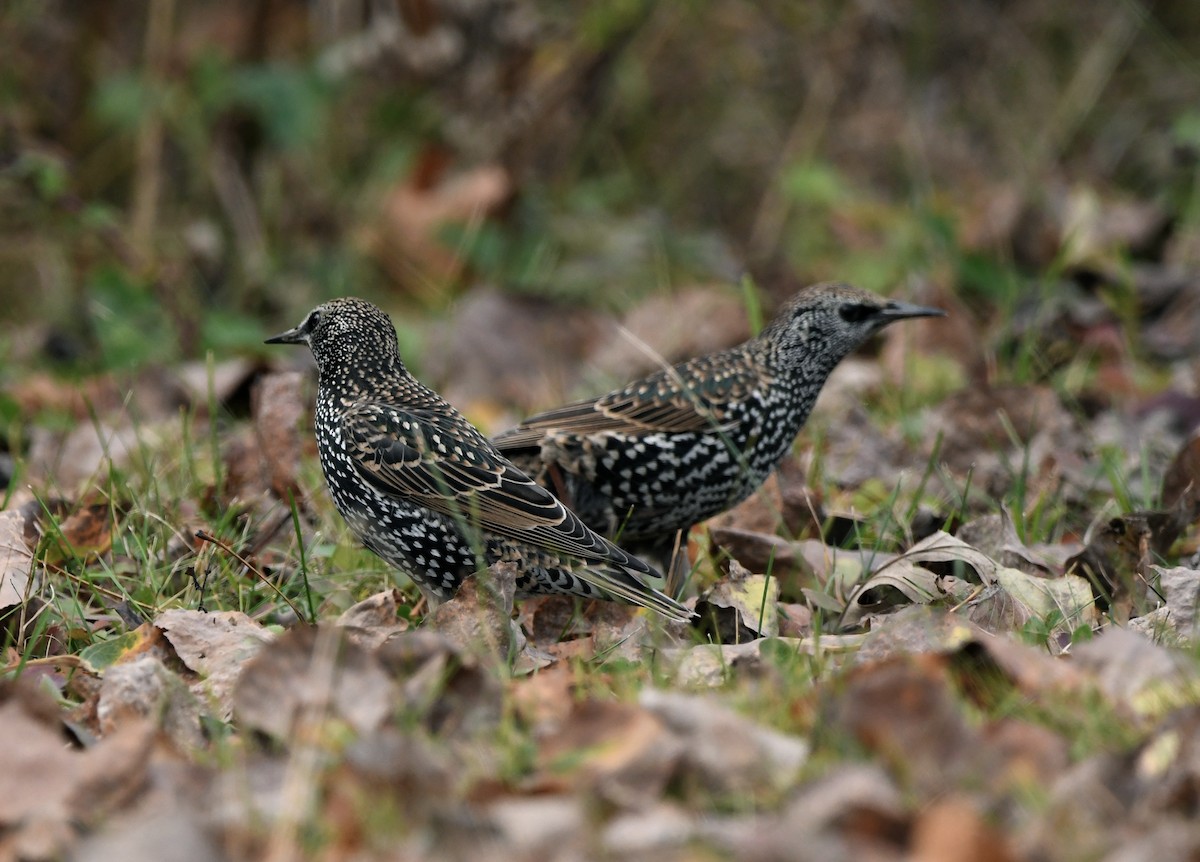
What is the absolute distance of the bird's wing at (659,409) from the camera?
5.31m

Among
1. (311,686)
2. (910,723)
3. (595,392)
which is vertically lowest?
(595,392)

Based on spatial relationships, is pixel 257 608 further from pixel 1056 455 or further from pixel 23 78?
pixel 23 78

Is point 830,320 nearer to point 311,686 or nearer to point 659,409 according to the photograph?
point 659,409

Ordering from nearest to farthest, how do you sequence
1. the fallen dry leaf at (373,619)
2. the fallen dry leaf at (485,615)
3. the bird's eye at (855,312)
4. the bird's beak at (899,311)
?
the fallen dry leaf at (485,615), the fallen dry leaf at (373,619), the bird's beak at (899,311), the bird's eye at (855,312)

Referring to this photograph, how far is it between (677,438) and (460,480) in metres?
0.93

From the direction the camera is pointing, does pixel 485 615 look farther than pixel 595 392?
No

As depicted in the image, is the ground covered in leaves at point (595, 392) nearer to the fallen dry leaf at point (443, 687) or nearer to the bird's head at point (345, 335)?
the fallen dry leaf at point (443, 687)

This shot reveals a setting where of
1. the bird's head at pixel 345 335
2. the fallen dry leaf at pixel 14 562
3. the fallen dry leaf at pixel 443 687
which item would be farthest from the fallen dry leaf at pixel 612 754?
the bird's head at pixel 345 335

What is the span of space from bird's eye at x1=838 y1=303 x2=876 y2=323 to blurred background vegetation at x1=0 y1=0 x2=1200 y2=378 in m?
2.01

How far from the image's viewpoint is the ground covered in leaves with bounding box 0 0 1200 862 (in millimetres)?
2736

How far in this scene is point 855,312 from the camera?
5.77m

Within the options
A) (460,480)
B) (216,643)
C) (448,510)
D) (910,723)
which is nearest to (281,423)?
(460,480)

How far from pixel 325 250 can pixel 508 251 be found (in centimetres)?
112

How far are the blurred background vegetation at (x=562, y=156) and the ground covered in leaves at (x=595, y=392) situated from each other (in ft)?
0.11
